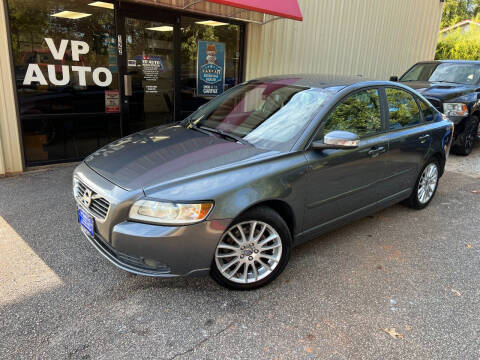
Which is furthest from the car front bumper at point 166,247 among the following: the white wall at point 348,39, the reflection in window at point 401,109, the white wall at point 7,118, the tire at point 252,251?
the white wall at point 348,39

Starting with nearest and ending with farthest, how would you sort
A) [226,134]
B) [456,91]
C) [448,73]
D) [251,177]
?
[251,177], [226,134], [456,91], [448,73]

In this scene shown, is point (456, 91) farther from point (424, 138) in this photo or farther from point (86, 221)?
point (86, 221)

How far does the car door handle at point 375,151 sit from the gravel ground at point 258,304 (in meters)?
0.92

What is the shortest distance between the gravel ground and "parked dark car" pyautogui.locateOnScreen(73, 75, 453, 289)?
0.31 m

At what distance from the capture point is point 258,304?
8.92 ft

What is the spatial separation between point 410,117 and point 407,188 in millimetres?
811

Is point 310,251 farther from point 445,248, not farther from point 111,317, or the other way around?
point 111,317

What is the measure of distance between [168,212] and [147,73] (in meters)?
4.67

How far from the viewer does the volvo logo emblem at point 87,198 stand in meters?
2.75

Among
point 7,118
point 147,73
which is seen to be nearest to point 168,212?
point 7,118

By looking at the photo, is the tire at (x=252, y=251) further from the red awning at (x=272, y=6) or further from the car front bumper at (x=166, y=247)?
the red awning at (x=272, y=6)

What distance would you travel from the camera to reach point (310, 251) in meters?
3.53

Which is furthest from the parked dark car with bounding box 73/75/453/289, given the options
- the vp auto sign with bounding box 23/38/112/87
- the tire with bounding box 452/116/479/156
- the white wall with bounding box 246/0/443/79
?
the white wall with bounding box 246/0/443/79

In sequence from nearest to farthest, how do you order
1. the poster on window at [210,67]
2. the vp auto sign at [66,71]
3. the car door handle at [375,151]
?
the car door handle at [375,151] → the vp auto sign at [66,71] → the poster on window at [210,67]
